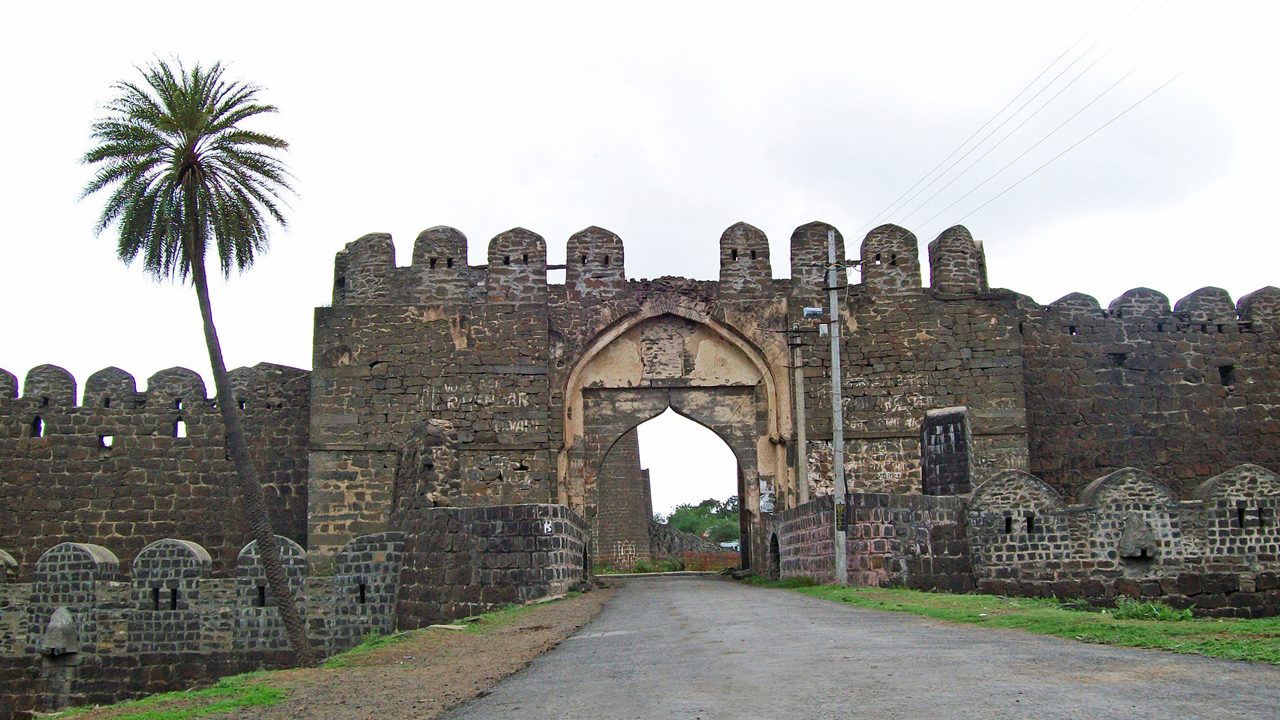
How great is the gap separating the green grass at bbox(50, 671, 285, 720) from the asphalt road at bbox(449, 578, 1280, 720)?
157cm

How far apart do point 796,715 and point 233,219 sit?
1391cm

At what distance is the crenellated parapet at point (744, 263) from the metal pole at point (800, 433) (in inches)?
51.1

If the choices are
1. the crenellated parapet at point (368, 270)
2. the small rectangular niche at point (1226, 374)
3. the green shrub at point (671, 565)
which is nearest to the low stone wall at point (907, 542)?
the small rectangular niche at point (1226, 374)

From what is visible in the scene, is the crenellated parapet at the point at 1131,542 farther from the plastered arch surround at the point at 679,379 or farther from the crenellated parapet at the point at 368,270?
the crenellated parapet at the point at 368,270

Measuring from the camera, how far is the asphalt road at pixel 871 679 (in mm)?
5566

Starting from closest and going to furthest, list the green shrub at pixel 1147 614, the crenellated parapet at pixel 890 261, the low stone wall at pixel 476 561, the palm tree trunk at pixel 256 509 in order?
the green shrub at pixel 1147 614 < the low stone wall at pixel 476 561 < the palm tree trunk at pixel 256 509 < the crenellated parapet at pixel 890 261

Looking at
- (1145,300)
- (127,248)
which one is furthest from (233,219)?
(1145,300)

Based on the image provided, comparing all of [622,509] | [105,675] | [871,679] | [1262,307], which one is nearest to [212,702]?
[871,679]

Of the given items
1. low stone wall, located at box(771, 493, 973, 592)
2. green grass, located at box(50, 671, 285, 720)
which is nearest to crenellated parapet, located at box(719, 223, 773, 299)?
low stone wall, located at box(771, 493, 973, 592)

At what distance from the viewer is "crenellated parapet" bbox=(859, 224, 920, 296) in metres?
21.5

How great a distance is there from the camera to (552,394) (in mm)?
21156

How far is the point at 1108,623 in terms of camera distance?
898cm

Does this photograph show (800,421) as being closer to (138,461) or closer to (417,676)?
(138,461)

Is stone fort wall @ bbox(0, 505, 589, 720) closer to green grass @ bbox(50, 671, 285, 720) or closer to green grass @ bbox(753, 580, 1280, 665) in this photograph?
green grass @ bbox(753, 580, 1280, 665)
